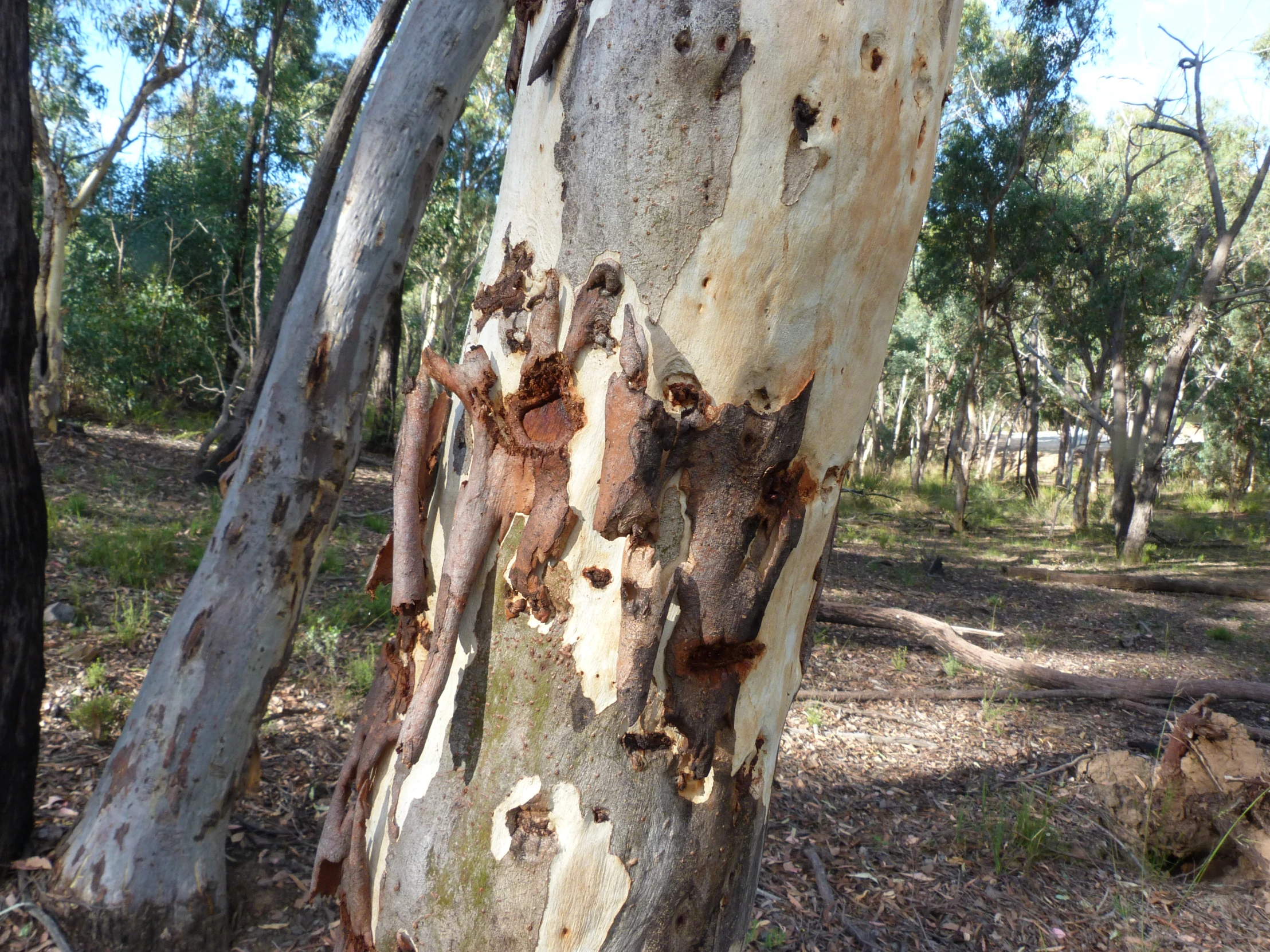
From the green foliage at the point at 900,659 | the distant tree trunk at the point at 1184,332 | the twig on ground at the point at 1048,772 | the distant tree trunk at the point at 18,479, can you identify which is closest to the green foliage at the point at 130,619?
the distant tree trunk at the point at 18,479

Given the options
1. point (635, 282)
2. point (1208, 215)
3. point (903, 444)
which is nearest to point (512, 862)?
point (635, 282)

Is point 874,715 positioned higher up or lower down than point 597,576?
lower down

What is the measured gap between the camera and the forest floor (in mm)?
2326

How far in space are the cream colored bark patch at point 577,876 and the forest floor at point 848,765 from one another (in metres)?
1.31

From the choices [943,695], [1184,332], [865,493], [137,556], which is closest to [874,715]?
[943,695]

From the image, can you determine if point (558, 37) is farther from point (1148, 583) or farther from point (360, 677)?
point (1148, 583)

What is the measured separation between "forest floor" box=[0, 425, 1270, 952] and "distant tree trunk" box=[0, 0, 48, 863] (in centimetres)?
26

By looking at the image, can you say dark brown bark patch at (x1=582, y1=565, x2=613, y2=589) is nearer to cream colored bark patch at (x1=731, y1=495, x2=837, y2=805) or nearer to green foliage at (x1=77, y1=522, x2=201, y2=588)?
cream colored bark patch at (x1=731, y1=495, x2=837, y2=805)

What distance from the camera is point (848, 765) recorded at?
3.41 metres

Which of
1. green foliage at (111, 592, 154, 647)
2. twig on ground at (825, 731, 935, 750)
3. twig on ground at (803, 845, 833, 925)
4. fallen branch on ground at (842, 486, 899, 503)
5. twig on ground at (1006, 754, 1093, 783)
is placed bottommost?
twig on ground at (803, 845, 833, 925)

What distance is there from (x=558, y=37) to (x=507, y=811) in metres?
0.98

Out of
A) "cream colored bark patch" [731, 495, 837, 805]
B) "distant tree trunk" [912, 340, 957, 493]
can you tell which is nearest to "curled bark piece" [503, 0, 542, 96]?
"cream colored bark patch" [731, 495, 837, 805]

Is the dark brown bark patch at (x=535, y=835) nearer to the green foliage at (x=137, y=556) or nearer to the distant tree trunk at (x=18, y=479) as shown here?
the distant tree trunk at (x=18, y=479)

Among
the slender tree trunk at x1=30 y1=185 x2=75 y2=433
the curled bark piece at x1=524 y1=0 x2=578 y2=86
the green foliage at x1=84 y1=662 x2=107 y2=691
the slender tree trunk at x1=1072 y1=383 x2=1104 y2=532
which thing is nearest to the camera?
the curled bark piece at x1=524 y1=0 x2=578 y2=86
